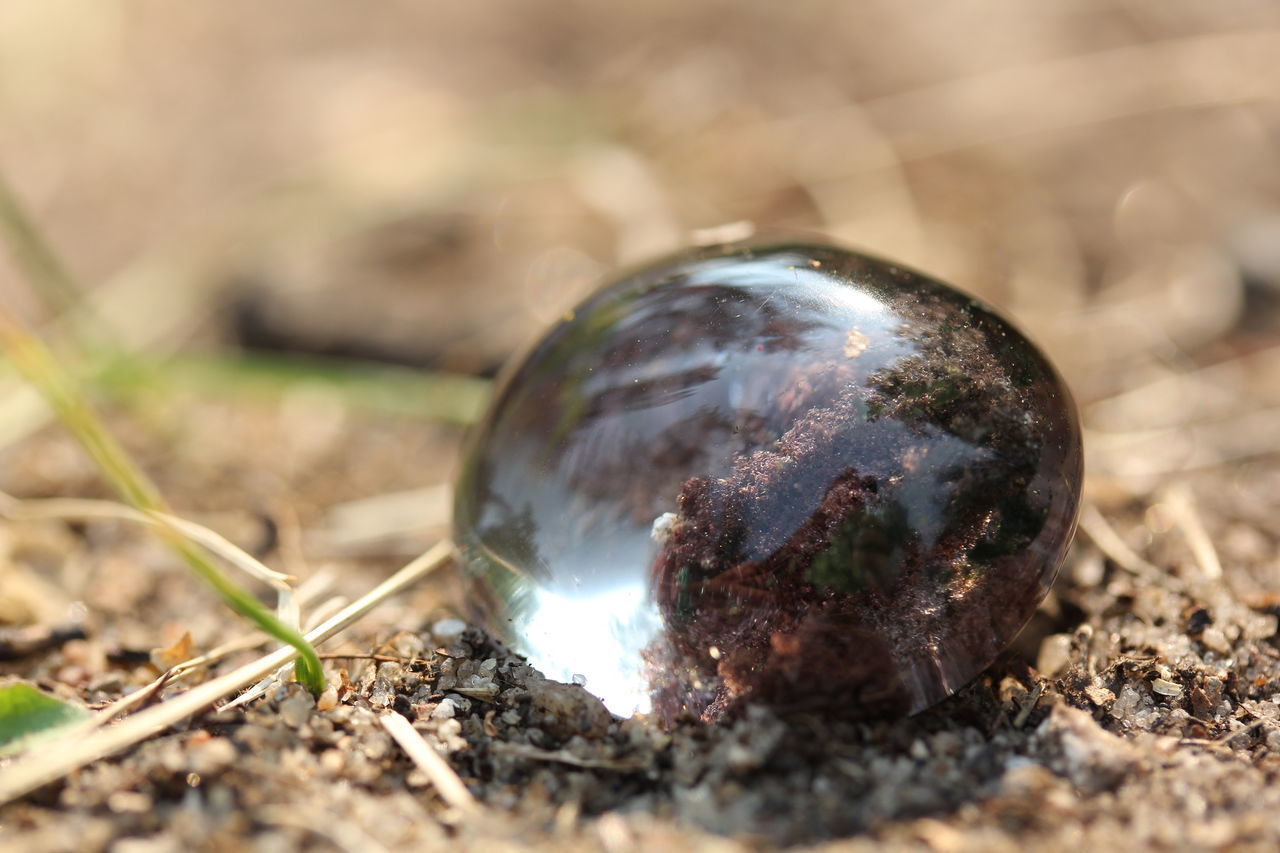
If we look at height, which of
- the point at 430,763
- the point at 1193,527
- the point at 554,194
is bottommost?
the point at 1193,527

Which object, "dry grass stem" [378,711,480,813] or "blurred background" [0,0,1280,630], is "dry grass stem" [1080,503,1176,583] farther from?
"dry grass stem" [378,711,480,813]

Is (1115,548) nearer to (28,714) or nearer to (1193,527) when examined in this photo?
(1193,527)

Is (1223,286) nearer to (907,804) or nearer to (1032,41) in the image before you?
(1032,41)

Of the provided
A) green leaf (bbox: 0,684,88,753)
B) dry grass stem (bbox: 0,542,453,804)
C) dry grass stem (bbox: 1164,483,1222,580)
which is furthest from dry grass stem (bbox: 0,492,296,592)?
dry grass stem (bbox: 1164,483,1222,580)

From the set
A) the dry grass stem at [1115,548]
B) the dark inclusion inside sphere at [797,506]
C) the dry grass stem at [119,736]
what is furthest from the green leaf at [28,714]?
the dry grass stem at [1115,548]

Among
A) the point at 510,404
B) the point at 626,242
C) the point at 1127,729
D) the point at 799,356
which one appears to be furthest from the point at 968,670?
the point at 626,242

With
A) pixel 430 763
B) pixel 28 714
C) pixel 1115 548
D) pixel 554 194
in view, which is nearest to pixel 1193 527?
pixel 1115 548
